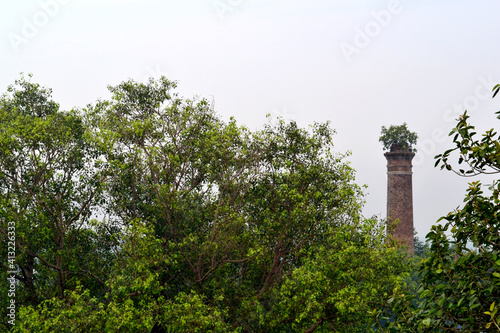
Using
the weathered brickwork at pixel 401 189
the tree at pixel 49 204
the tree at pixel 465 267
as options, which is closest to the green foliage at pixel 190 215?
the tree at pixel 49 204

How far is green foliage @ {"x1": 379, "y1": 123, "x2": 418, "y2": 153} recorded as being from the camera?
36562 mm

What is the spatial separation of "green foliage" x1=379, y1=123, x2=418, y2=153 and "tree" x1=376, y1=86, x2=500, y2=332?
103 ft

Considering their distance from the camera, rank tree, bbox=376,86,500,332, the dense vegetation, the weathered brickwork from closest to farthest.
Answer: tree, bbox=376,86,500,332
the dense vegetation
the weathered brickwork

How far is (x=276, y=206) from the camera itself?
15492mm

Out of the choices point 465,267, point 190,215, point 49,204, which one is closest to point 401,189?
point 190,215

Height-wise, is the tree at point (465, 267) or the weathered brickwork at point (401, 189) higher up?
the weathered brickwork at point (401, 189)

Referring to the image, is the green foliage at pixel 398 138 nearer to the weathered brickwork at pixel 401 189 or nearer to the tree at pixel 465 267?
the weathered brickwork at pixel 401 189

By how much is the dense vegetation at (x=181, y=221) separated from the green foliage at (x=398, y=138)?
2131cm

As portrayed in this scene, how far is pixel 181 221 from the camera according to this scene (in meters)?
14.9

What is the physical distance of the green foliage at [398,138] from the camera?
120 ft

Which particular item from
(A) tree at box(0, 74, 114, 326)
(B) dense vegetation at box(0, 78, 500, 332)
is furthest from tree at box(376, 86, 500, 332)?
(A) tree at box(0, 74, 114, 326)

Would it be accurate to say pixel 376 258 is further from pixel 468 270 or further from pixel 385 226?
pixel 468 270

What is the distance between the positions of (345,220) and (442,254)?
10247mm

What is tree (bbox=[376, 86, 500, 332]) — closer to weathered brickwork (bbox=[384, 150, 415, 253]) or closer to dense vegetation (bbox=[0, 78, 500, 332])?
dense vegetation (bbox=[0, 78, 500, 332])
